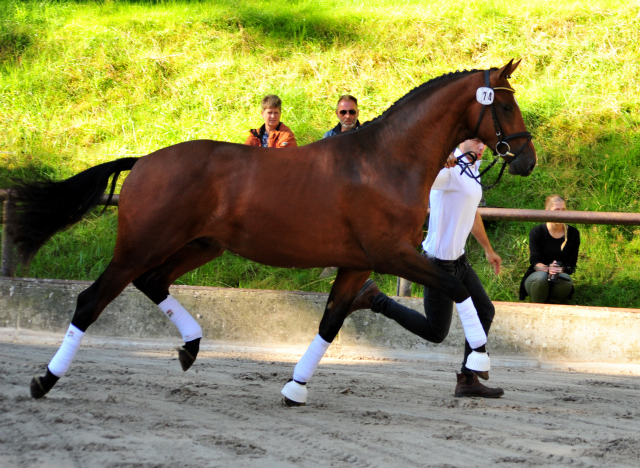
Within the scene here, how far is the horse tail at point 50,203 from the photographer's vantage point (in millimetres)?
4152

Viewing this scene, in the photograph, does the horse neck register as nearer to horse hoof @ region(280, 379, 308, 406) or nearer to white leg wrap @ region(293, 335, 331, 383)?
white leg wrap @ region(293, 335, 331, 383)

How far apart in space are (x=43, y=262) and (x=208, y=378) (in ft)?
10.9

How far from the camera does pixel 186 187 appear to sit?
3.78 metres

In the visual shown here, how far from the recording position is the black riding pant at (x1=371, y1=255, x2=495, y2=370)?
4.30 meters

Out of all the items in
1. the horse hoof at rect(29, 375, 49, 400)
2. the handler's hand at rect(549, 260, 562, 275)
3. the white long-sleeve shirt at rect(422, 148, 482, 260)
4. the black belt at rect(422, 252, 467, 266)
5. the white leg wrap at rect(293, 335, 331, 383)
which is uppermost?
the white long-sleeve shirt at rect(422, 148, 482, 260)

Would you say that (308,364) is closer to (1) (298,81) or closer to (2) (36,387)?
(2) (36,387)

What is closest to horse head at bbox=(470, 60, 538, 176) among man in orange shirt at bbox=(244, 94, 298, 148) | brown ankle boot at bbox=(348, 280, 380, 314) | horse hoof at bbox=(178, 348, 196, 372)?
brown ankle boot at bbox=(348, 280, 380, 314)

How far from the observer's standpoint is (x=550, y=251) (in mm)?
6066

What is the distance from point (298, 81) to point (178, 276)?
6131 millimetres

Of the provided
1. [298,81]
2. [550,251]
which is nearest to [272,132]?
[550,251]

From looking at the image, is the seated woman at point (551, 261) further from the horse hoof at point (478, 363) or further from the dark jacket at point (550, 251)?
the horse hoof at point (478, 363)

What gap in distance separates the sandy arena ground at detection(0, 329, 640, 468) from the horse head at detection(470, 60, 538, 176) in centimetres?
145

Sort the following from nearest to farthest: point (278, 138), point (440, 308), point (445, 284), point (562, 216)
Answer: point (445, 284) → point (440, 308) → point (562, 216) → point (278, 138)

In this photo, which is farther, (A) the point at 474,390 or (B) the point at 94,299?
(A) the point at 474,390
